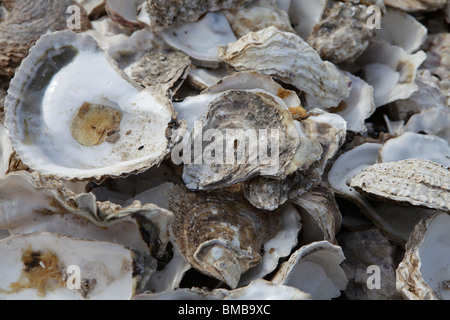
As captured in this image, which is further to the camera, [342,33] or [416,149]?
[342,33]

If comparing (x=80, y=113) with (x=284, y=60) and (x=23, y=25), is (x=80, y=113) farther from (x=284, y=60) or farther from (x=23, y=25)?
(x=284, y=60)

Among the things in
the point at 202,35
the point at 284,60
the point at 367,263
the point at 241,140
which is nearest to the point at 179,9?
the point at 202,35

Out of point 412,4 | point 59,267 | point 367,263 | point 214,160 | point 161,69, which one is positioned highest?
point 412,4

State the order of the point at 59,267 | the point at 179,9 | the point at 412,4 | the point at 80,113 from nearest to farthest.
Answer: the point at 59,267, the point at 80,113, the point at 179,9, the point at 412,4

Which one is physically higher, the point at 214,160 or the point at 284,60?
the point at 284,60

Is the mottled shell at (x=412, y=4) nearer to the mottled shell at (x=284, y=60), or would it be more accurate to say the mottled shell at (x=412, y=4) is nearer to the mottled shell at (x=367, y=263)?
the mottled shell at (x=284, y=60)

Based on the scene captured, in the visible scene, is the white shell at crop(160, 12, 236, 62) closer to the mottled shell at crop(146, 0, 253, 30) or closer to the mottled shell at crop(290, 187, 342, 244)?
the mottled shell at crop(146, 0, 253, 30)

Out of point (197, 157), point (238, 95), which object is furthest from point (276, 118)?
point (197, 157)
